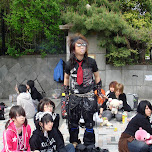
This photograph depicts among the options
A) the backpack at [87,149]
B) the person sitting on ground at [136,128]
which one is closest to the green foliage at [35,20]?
the backpack at [87,149]

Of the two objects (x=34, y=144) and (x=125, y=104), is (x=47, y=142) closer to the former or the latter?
(x=34, y=144)

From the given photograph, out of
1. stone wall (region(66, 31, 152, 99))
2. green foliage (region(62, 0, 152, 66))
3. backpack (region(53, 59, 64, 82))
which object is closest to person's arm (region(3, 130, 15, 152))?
green foliage (region(62, 0, 152, 66))

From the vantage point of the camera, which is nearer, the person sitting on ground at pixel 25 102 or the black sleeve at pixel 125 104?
the black sleeve at pixel 125 104

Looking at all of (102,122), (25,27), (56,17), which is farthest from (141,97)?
(25,27)

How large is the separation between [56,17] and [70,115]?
17.9ft

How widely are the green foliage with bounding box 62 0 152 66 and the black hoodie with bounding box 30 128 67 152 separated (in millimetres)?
4659

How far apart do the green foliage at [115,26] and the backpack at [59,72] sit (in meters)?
1.48

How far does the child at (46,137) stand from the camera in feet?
11.1

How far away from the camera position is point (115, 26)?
7418 millimetres

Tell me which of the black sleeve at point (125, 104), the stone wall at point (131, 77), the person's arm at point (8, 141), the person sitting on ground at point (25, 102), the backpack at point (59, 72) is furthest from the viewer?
the backpack at point (59, 72)

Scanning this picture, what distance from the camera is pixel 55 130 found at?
3.55 meters

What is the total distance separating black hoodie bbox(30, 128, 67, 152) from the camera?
3.37 metres

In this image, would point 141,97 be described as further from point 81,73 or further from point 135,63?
point 81,73

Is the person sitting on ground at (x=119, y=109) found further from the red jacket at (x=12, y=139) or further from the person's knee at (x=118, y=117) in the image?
the red jacket at (x=12, y=139)
